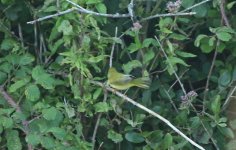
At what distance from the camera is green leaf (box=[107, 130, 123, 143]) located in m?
2.39

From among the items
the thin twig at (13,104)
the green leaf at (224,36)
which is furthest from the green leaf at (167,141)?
the thin twig at (13,104)

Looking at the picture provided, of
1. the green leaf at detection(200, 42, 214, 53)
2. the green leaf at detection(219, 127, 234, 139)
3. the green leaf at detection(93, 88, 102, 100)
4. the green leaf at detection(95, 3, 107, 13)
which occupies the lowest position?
the green leaf at detection(219, 127, 234, 139)

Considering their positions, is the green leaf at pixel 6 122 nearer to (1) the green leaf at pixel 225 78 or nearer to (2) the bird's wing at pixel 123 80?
(2) the bird's wing at pixel 123 80

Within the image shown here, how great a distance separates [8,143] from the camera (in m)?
2.38

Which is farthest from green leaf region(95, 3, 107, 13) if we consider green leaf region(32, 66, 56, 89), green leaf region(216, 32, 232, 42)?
green leaf region(216, 32, 232, 42)

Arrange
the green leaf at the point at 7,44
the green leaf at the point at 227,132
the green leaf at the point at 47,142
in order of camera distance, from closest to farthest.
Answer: the green leaf at the point at 47,142
the green leaf at the point at 227,132
the green leaf at the point at 7,44

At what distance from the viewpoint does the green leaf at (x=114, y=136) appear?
239 cm

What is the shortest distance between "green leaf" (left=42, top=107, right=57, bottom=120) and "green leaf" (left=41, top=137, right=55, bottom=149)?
85 millimetres

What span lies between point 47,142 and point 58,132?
2.3 inches

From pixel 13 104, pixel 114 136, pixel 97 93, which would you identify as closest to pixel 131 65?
pixel 97 93

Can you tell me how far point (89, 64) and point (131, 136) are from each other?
1.15 feet

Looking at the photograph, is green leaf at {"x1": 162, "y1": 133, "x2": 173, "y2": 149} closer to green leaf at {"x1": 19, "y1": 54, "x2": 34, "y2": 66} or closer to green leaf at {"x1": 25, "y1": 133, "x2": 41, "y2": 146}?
green leaf at {"x1": 25, "y1": 133, "x2": 41, "y2": 146}

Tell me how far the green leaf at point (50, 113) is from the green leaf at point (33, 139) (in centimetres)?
8

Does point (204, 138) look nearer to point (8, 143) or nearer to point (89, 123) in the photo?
point (89, 123)
